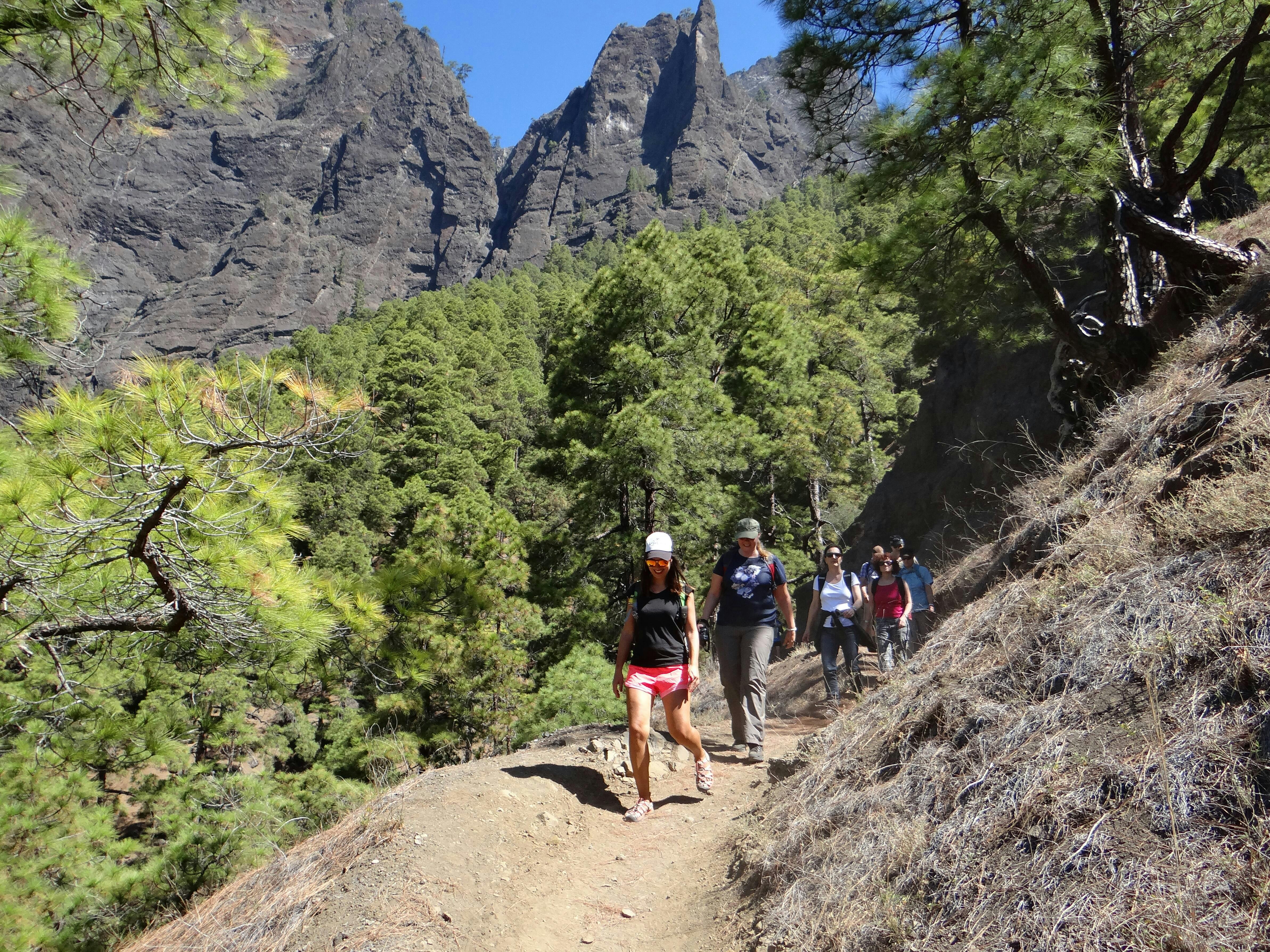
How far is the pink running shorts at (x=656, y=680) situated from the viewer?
14.1 ft

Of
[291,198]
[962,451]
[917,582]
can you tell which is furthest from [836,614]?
[291,198]

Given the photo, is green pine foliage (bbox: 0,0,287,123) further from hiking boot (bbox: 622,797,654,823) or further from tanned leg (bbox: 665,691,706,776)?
hiking boot (bbox: 622,797,654,823)

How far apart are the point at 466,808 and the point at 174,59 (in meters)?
4.46

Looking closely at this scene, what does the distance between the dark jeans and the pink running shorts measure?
2.61 metres

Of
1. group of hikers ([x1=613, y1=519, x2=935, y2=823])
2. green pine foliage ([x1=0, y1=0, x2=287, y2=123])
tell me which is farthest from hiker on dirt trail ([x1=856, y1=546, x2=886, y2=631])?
green pine foliage ([x1=0, y1=0, x2=287, y2=123])

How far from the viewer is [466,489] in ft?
60.1

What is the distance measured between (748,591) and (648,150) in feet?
441

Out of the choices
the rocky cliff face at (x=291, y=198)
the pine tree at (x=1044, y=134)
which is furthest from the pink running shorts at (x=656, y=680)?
the rocky cliff face at (x=291, y=198)

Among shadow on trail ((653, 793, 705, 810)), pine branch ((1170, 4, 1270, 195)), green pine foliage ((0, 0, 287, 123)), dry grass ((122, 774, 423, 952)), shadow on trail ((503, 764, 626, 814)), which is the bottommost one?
shadow on trail ((653, 793, 705, 810))

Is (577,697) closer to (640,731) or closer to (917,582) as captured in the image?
(917,582)

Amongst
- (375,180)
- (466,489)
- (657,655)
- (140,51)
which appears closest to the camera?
(140,51)

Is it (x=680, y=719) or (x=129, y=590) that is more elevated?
(x=129, y=590)

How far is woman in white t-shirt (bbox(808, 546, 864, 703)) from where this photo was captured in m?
6.54

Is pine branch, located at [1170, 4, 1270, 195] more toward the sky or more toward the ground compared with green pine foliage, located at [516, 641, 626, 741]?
more toward the sky
